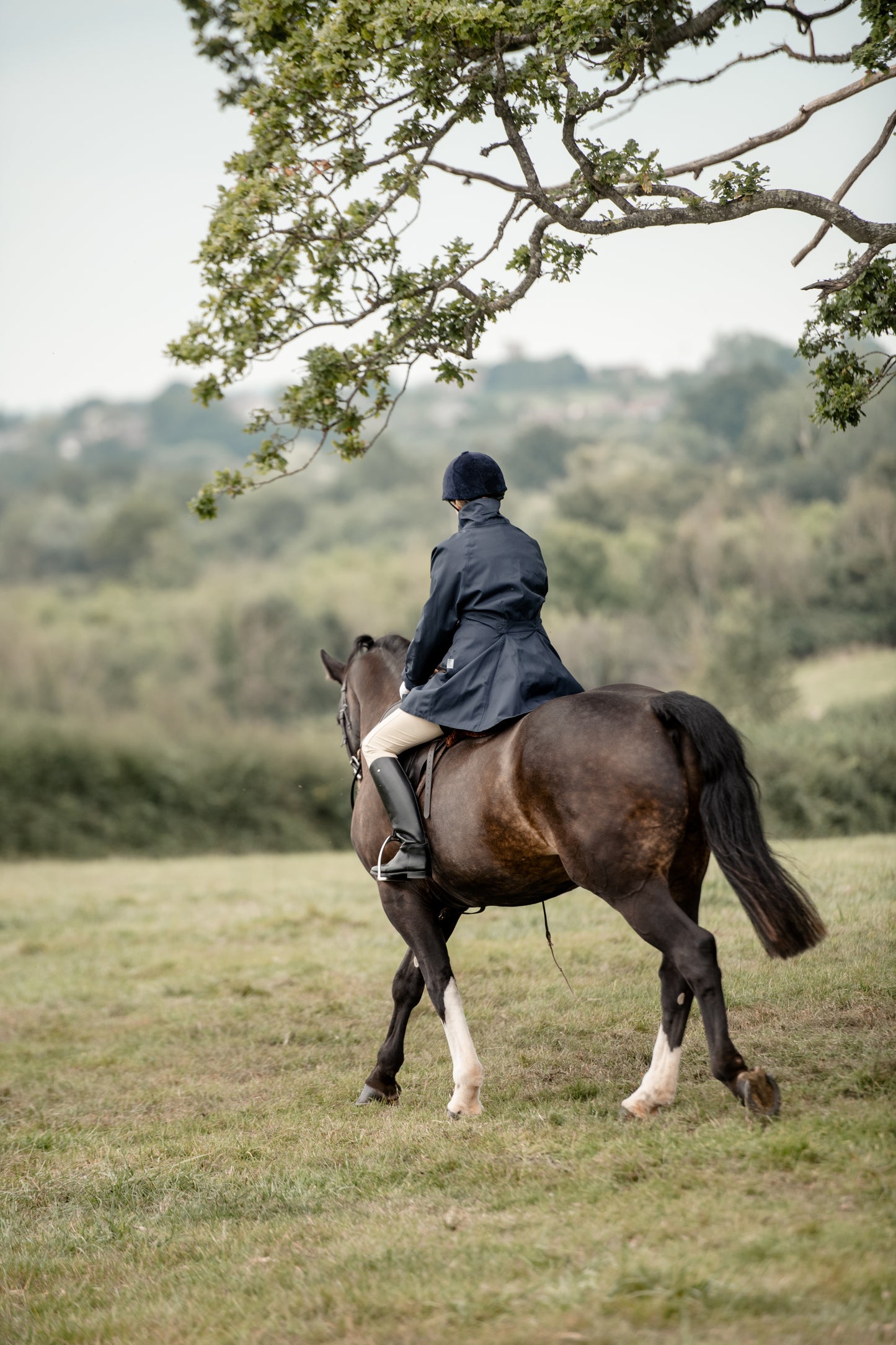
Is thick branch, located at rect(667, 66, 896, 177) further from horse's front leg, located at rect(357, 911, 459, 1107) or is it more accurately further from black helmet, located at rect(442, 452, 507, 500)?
horse's front leg, located at rect(357, 911, 459, 1107)

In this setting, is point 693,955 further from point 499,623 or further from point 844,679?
point 844,679

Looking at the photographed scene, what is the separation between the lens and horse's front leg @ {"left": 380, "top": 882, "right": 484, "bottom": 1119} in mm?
5879

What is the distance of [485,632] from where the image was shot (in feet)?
19.4

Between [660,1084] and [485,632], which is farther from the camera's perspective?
[485,632]

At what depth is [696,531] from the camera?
4903 cm

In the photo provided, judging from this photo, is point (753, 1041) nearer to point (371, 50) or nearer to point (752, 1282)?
point (752, 1282)

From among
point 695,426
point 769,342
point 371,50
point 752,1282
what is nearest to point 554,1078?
point 752,1282

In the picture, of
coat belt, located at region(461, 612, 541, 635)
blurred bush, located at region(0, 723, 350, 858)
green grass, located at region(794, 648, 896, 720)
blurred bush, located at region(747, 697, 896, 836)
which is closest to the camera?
coat belt, located at region(461, 612, 541, 635)

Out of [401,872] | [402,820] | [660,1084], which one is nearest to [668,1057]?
[660,1084]

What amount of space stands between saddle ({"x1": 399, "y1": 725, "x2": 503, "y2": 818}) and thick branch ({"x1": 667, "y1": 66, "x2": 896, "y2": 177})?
3.88 m

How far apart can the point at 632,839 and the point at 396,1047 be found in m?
2.34

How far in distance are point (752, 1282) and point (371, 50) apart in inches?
284

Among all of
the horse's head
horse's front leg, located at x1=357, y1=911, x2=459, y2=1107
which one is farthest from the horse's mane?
horse's front leg, located at x1=357, y1=911, x2=459, y2=1107

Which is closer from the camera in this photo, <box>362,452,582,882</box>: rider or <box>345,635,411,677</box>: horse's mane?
<box>362,452,582,882</box>: rider
